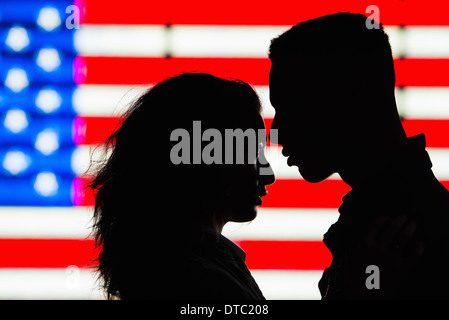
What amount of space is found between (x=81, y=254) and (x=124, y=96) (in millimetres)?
630

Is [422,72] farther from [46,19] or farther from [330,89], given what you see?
[46,19]

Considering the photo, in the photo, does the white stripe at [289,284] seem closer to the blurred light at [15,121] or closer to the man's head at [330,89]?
the man's head at [330,89]

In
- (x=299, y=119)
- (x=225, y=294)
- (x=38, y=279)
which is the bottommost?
(x=225, y=294)

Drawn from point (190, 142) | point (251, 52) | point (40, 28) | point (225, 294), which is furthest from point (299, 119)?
point (40, 28)

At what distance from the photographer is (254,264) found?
5.98ft

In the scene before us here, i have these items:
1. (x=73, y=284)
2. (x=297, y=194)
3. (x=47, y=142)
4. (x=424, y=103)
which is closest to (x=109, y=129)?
(x=47, y=142)

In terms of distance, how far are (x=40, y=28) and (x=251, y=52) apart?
2.72 ft

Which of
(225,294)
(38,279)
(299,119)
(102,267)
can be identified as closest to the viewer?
(225,294)

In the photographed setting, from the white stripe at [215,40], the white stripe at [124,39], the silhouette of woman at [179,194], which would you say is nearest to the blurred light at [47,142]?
the white stripe at [124,39]

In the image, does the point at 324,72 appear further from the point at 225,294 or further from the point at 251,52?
the point at 251,52

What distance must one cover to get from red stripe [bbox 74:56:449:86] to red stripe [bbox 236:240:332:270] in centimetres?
63

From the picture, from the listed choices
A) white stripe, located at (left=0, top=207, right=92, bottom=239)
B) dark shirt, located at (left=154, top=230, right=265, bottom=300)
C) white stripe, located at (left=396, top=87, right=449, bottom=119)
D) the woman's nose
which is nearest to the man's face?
the woman's nose

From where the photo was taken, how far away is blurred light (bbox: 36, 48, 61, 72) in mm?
1870

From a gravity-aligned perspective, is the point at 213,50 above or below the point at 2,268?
above
